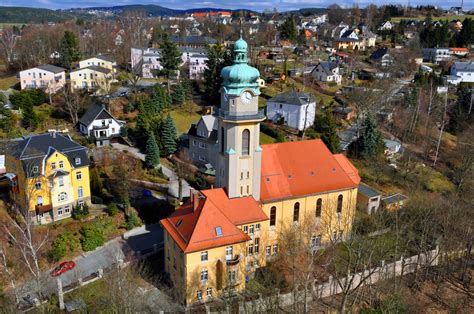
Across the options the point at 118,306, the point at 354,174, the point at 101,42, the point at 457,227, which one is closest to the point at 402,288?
the point at 457,227

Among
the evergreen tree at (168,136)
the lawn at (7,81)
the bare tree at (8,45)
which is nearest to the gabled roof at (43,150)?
the evergreen tree at (168,136)

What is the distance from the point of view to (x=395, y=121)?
7712 cm

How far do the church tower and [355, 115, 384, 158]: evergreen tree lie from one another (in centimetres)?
3052

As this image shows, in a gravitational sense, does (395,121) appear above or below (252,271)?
above

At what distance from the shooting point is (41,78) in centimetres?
7512

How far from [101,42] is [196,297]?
9293 centimetres

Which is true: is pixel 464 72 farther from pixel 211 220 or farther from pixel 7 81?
pixel 7 81

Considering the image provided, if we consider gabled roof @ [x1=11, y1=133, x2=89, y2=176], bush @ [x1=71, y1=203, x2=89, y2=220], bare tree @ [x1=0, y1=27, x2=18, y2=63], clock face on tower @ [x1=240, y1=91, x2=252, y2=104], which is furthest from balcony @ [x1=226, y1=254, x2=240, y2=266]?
bare tree @ [x1=0, y1=27, x2=18, y2=63]

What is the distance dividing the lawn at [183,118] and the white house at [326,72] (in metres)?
33.5

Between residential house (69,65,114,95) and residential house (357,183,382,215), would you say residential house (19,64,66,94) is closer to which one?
residential house (69,65,114,95)

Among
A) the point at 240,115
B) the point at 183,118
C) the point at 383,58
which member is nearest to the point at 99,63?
the point at 183,118

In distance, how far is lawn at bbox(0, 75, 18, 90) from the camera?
7919 cm

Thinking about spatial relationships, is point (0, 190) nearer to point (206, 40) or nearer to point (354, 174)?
point (354, 174)

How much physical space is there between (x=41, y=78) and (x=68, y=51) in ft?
42.9
